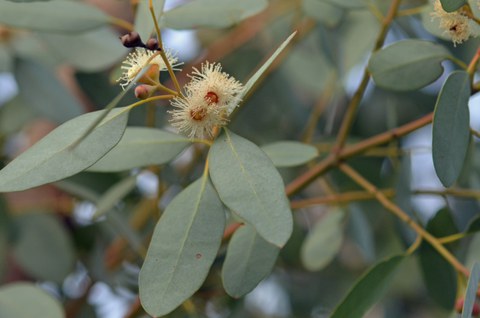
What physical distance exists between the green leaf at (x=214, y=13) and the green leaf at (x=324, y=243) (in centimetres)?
38

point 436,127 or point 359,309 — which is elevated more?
point 436,127

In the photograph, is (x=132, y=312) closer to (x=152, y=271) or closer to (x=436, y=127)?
(x=152, y=271)

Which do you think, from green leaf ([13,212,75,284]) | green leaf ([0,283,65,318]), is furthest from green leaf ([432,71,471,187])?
green leaf ([13,212,75,284])

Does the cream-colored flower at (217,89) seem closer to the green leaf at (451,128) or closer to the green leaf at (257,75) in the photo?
the green leaf at (257,75)

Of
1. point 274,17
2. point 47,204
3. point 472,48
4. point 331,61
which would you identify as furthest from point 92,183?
point 472,48

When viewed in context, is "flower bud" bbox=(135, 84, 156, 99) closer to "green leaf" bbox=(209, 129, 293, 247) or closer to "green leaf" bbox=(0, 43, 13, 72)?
"green leaf" bbox=(209, 129, 293, 247)

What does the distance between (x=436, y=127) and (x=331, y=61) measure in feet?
1.85

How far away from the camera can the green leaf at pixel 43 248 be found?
4.49 feet

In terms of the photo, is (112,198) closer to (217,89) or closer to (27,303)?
(27,303)

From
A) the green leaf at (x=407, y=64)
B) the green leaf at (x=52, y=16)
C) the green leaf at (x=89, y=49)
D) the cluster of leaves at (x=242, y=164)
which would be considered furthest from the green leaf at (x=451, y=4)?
the green leaf at (x=89, y=49)

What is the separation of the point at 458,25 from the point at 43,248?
0.85 metres

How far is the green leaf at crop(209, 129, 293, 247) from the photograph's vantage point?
0.66 m

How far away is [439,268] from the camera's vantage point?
3.39 feet

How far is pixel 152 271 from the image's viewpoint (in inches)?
28.3
